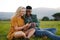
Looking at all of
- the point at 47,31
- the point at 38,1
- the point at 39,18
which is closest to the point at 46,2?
the point at 38,1

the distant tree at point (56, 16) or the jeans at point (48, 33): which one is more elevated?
the distant tree at point (56, 16)

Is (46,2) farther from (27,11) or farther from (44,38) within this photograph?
(44,38)

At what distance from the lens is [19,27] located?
2154 millimetres

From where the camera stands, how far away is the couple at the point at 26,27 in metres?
2.15

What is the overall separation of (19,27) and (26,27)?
119 millimetres

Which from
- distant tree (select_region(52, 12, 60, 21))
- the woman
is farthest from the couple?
distant tree (select_region(52, 12, 60, 21))

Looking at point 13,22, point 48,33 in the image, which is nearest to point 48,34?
point 48,33

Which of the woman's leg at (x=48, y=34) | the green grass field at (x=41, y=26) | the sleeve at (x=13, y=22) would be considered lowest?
the woman's leg at (x=48, y=34)

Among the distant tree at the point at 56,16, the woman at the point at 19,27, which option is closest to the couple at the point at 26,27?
the woman at the point at 19,27

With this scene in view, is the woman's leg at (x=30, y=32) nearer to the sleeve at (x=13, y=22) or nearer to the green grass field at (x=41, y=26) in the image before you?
the green grass field at (x=41, y=26)

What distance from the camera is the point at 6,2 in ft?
7.23

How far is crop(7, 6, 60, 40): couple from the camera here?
2.15m

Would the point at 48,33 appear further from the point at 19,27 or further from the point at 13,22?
the point at 13,22

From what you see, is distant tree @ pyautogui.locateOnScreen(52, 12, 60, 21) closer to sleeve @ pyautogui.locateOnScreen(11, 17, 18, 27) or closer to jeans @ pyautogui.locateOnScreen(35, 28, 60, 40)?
jeans @ pyautogui.locateOnScreen(35, 28, 60, 40)
